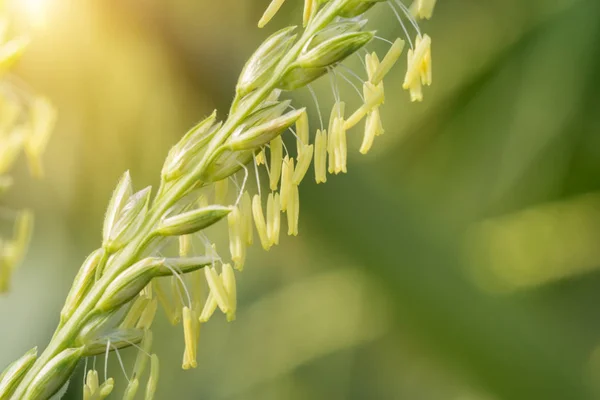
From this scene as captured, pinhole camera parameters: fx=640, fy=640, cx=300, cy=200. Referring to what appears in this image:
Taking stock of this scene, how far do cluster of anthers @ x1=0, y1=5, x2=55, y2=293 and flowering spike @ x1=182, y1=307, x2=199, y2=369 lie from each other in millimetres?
60

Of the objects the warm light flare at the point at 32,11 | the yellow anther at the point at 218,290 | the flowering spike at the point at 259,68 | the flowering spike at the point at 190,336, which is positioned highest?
the warm light flare at the point at 32,11

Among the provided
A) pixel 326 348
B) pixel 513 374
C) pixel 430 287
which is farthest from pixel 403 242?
pixel 326 348

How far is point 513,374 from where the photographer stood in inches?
Answer: 24.7

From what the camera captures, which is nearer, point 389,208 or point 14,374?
point 14,374

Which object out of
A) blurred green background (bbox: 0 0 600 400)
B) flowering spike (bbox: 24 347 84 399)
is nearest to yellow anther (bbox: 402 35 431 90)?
flowering spike (bbox: 24 347 84 399)

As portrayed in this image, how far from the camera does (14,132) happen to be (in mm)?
128

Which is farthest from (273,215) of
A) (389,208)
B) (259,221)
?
(389,208)

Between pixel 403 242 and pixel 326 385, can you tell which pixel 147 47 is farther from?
pixel 326 385

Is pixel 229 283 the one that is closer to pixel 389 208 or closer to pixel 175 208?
pixel 175 208

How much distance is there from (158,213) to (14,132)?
4 centimetres

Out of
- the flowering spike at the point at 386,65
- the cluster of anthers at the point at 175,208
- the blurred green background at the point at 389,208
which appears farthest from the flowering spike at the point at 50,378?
the blurred green background at the point at 389,208

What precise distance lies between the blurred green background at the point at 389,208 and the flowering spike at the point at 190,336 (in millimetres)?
430

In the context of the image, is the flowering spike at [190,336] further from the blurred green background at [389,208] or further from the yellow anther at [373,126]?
the blurred green background at [389,208]

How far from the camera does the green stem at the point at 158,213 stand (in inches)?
5.8
